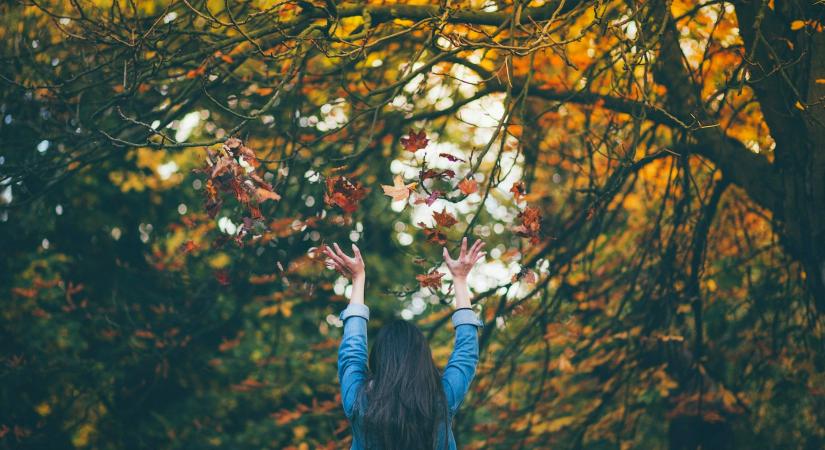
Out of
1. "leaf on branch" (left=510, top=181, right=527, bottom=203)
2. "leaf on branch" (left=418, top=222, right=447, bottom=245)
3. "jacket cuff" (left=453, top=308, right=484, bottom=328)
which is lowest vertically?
"jacket cuff" (left=453, top=308, right=484, bottom=328)

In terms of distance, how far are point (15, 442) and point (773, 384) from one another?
7.14 metres

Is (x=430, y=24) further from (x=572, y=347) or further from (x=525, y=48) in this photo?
(x=572, y=347)

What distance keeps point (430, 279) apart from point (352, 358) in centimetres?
109

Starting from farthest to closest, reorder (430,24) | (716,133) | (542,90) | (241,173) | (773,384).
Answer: (773,384)
(542,90)
(716,133)
(430,24)
(241,173)

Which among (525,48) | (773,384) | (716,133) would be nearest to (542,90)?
(716,133)

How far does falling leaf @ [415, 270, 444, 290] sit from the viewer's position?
349cm

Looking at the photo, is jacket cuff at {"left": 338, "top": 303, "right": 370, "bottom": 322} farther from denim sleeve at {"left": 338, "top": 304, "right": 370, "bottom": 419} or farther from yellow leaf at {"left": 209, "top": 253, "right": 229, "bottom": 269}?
yellow leaf at {"left": 209, "top": 253, "right": 229, "bottom": 269}

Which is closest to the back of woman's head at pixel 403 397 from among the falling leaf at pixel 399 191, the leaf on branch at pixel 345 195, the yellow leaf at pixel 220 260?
the falling leaf at pixel 399 191

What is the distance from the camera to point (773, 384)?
6.44 meters

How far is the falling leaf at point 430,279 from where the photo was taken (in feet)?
11.4

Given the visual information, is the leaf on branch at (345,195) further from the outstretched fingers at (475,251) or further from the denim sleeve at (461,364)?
the denim sleeve at (461,364)

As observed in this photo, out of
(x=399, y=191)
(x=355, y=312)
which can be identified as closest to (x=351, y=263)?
(x=355, y=312)

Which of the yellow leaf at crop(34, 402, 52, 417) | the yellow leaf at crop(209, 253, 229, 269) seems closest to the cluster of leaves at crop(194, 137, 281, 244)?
the yellow leaf at crop(209, 253, 229, 269)

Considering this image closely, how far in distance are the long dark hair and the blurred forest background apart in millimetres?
927
